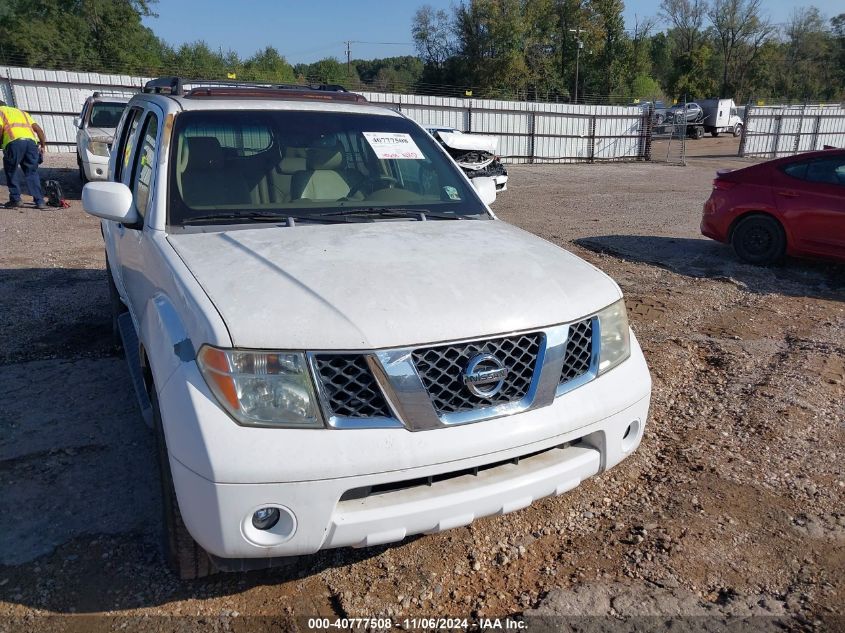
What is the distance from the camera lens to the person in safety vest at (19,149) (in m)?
10.7

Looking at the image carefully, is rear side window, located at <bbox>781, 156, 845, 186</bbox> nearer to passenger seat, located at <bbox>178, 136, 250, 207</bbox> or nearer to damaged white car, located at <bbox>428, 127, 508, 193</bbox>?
damaged white car, located at <bbox>428, 127, 508, 193</bbox>

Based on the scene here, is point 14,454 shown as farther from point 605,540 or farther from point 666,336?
point 666,336

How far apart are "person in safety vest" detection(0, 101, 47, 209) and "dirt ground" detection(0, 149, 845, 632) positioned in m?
6.40

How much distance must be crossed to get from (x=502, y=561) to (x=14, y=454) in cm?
259

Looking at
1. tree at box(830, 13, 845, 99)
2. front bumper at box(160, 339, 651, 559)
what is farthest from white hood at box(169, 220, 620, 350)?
tree at box(830, 13, 845, 99)

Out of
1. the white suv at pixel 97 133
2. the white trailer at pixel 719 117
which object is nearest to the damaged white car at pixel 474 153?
the white suv at pixel 97 133

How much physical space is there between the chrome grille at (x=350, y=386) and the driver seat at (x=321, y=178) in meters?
1.48

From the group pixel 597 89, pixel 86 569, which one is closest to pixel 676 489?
pixel 86 569

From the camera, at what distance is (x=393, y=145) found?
3.77 metres

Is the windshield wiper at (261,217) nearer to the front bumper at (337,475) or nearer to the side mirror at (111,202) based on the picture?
the side mirror at (111,202)

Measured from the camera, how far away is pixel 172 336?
234 cm

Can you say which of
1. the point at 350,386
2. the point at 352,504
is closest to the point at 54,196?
the point at 350,386

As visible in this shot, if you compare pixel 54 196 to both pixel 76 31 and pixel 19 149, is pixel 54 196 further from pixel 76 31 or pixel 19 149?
pixel 76 31

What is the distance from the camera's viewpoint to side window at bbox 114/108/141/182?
420cm
